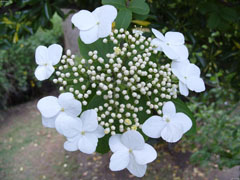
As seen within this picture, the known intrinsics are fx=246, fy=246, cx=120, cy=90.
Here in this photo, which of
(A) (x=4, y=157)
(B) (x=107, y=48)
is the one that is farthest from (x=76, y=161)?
(B) (x=107, y=48)

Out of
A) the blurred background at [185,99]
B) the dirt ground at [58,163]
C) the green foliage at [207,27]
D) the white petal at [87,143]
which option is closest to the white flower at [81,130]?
the white petal at [87,143]

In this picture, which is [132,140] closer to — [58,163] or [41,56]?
[41,56]

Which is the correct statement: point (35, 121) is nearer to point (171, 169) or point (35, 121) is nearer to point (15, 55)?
point (15, 55)

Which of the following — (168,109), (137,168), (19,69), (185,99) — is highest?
(168,109)

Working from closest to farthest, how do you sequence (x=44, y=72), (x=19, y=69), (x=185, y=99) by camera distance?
(x=44, y=72) → (x=185, y=99) → (x=19, y=69)

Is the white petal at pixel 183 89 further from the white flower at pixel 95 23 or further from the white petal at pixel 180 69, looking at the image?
the white flower at pixel 95 23

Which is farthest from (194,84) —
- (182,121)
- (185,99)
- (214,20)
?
(185,99)

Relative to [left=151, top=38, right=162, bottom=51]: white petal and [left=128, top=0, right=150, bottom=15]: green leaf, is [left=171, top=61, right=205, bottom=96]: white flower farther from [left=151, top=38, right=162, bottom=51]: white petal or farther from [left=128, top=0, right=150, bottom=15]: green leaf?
[left=128, top=0, right=150, bottom=15]: green leaf
